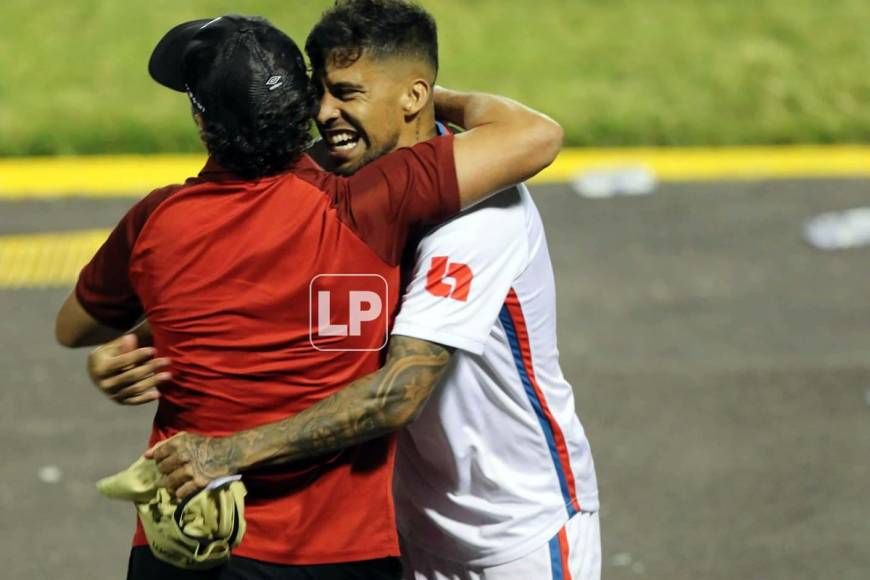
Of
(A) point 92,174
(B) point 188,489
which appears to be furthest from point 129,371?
(A) point 92,174

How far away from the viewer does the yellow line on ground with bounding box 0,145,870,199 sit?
36.2 ft

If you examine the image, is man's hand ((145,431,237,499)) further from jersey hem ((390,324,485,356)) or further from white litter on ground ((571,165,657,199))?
white litter on ground ((571,165,657,199))

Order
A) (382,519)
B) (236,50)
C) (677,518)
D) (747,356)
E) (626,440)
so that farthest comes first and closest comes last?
1. (747,356)
2. (626,440)
3. (677,518)
4. (382,519)
5. (236,50)

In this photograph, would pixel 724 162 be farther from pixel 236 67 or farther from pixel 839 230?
pixel 236 67

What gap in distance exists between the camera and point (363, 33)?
372cm

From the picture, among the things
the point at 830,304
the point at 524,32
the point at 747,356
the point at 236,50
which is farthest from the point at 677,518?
the point at 524,32

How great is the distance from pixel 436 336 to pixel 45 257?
267 inches

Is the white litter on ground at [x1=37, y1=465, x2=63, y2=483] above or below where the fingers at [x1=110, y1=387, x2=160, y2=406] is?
below

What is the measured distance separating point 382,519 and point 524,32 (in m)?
10.6

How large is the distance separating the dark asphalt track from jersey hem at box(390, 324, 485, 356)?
3.06 meters

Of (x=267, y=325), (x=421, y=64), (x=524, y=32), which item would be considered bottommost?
(x=524, y=32)

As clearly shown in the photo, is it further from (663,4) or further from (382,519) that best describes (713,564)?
(663,4)

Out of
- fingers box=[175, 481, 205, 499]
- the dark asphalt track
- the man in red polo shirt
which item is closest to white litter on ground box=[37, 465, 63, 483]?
the dark asphalt track

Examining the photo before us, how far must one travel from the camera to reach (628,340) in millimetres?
8688
